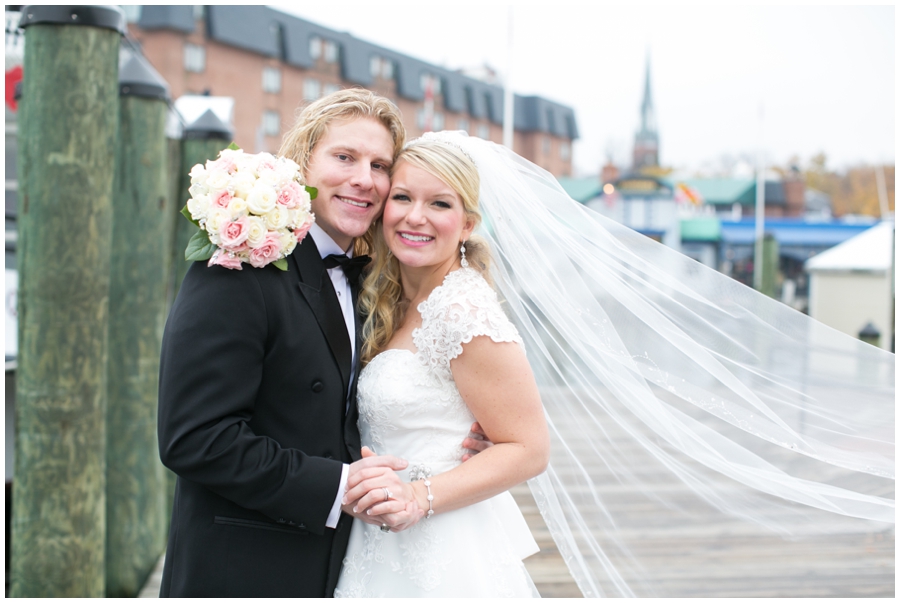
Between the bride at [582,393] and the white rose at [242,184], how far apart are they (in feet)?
1.65

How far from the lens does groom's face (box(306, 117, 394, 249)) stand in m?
2.29

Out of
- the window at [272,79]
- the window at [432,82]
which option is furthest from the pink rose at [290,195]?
the window at [432,82]

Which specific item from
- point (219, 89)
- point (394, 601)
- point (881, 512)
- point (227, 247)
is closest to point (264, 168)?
point (227, 247)

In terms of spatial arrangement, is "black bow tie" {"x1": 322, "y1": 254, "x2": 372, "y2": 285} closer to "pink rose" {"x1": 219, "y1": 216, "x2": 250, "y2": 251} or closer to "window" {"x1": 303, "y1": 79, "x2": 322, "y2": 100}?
"pink rose" {"x1": 219, "y1": 216, "x2": 250, "y2": 251}

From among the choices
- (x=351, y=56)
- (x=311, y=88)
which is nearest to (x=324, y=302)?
(x=311, y=88)

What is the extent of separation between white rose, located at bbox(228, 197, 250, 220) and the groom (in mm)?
146

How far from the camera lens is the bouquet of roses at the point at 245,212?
73.5 inches

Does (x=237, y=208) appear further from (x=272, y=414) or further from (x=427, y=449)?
(x=427, y=449)

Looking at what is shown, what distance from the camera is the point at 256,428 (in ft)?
6.48

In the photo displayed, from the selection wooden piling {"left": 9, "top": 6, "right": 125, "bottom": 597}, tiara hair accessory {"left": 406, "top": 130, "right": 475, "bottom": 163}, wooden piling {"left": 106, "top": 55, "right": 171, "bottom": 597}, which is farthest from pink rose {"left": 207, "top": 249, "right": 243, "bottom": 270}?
wooden piling {"left": 106, "top": 55, "right": 171, "bottom": 597}

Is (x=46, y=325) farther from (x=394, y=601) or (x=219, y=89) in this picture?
(x=219, y=89)

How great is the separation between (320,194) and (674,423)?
1.43 meters

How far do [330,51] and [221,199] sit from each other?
127ft

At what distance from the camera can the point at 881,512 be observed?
2.25 m
